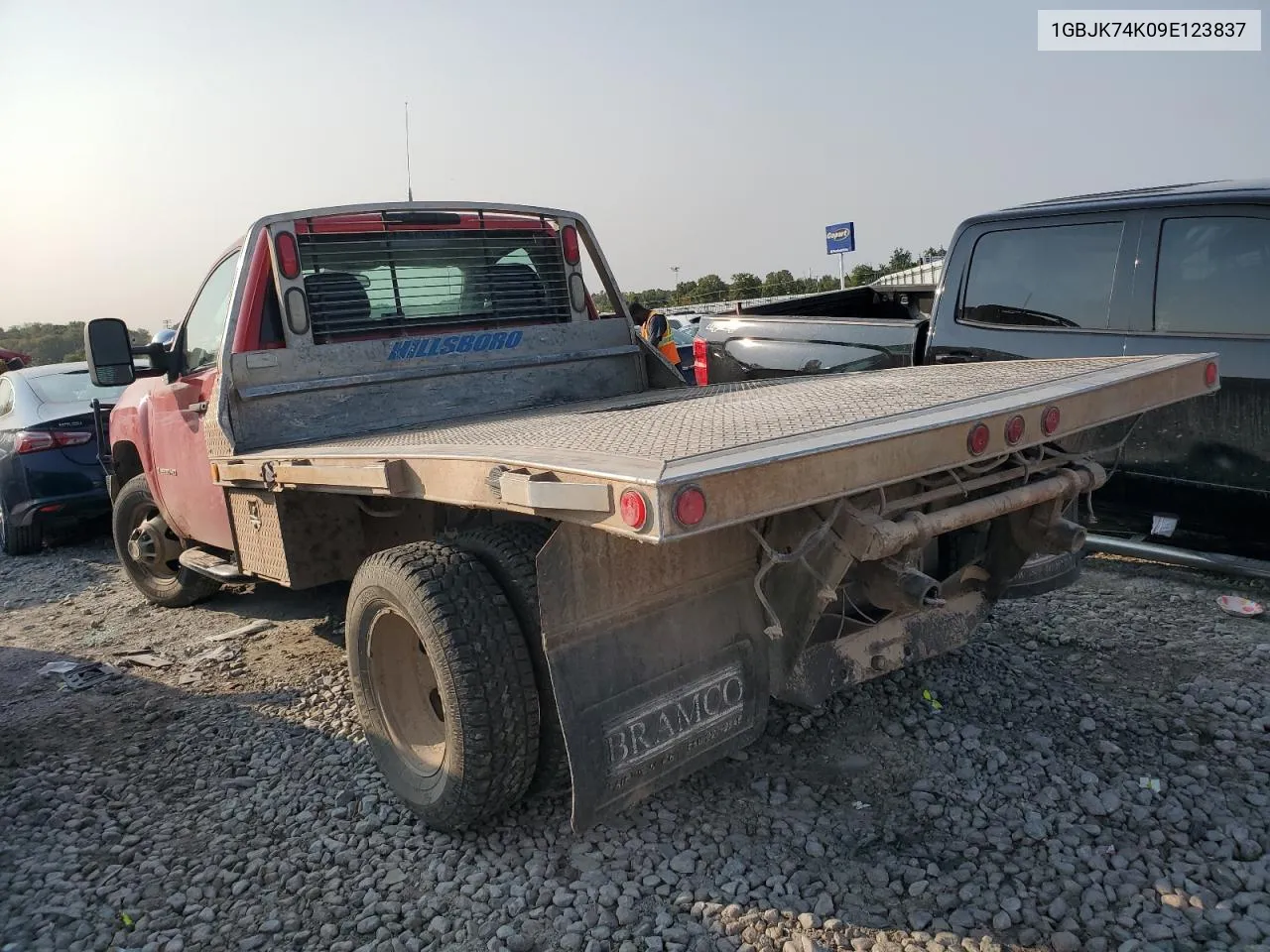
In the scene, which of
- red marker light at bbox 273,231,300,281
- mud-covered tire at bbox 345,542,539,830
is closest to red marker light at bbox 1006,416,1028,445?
mud-covered tire at bbox 345,542,539,830

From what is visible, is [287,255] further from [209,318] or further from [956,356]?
[956,356]

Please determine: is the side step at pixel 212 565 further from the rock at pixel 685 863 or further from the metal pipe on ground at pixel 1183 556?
the metal pipe on ground at pixel 1183 556

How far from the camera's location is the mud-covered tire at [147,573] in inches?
225

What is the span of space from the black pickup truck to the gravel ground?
714mm

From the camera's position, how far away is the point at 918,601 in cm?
273

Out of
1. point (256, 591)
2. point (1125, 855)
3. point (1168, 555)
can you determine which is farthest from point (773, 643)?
point (256, 591)

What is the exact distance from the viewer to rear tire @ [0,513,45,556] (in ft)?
25.8

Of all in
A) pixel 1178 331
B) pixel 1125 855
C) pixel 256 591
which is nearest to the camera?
pixel 1125 855

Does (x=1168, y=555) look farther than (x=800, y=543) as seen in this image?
Yes

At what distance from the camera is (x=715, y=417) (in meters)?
2.85

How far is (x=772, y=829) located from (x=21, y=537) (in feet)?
25.0

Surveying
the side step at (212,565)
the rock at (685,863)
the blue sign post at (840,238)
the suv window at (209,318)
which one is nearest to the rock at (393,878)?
the rock at (685,863)

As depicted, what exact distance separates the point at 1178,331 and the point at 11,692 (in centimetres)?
616

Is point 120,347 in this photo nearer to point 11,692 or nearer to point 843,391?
point 11,692
